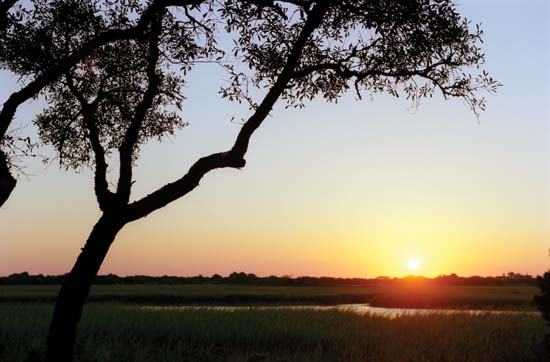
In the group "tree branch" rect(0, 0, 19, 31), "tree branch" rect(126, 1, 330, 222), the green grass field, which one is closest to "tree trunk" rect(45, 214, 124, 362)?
"tree branch" rect(126, 1, 330, 222)

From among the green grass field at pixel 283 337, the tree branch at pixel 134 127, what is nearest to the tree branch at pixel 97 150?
the tree branch at pixel 134 127

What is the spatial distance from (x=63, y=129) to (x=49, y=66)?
2201 millimetres

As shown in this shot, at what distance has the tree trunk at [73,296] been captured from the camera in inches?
537

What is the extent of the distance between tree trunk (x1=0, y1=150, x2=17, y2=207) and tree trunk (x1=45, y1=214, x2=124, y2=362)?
2.33m

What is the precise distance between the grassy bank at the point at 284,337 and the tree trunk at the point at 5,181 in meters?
4.91

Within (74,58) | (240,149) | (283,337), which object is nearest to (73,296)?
(240,149)

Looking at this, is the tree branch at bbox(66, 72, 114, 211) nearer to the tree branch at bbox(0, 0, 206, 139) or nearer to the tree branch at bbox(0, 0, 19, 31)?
the tree branch at bbox(0, 0, 206, 139)

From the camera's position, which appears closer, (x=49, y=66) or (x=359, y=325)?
(x=49, y=66)

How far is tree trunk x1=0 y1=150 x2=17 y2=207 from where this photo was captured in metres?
14.7

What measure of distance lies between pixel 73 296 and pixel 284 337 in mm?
11573

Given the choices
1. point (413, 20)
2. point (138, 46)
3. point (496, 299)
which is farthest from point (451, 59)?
point (496, 299)

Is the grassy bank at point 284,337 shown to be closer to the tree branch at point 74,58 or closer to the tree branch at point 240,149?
the tree branch at point 240,149

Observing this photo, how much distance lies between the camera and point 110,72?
17.6 meters

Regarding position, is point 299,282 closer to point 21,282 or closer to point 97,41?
point 21,282
